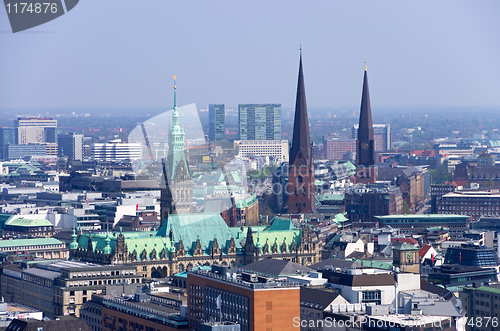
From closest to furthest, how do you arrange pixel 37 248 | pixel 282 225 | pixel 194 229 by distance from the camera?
pixel 194 229, pixel 282 225, pixel 37 248

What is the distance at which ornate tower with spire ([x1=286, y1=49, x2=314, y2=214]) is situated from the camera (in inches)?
5753

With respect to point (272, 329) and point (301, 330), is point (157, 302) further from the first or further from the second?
point (272, 329)

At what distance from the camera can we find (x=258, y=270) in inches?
A: 3489

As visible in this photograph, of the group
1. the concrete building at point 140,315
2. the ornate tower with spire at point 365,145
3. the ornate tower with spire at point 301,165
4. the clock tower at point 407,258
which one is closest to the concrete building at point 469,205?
the ornate tower with spire at point 365,145

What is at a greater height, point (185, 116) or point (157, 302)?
point (185, 116)

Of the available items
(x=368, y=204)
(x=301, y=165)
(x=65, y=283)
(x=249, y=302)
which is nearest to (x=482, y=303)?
(x=249, y=302)

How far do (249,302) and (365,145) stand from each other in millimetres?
118705

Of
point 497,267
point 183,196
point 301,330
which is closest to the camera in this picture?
point 301,330

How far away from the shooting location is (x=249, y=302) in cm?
6369

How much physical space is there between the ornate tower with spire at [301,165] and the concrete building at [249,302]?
3036 inches

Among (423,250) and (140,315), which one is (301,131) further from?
(140,315)

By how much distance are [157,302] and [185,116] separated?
42.0 metres

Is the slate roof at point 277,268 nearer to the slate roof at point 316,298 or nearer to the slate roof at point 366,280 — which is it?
the slate roof at point 366,280

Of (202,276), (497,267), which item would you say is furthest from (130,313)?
(497,267)
